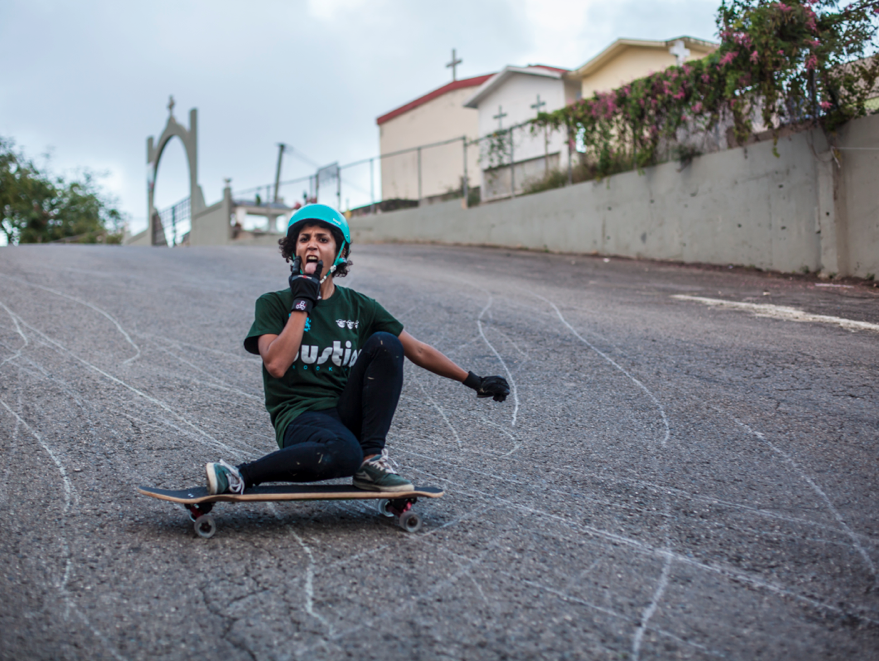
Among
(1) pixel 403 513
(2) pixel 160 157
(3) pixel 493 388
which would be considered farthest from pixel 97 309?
(2) pixel 160 157

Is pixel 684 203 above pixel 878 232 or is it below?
above

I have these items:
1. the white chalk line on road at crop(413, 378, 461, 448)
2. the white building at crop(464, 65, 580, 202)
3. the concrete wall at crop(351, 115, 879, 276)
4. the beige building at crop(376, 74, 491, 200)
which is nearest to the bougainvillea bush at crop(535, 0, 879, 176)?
the concrete wall at crop(351, 115, 879, 276)

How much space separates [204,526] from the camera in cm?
295

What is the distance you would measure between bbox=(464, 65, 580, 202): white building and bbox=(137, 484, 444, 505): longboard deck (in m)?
15.9

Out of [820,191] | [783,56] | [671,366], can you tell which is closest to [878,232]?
[820,191]

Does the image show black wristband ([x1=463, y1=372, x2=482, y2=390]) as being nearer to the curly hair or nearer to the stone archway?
the curly hair

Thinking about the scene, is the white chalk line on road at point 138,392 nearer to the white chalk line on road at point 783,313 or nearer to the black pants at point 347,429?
the black pants at point 347,429

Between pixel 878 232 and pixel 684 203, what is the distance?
4.29 m

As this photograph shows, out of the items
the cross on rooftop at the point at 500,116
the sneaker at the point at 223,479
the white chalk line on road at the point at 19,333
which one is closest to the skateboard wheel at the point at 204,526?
the sneaker at the point at 223,479

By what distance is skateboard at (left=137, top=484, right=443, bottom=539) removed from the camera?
2850 mm

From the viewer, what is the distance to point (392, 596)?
2496 millimetres

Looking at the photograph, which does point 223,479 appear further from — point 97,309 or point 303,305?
point 97,309

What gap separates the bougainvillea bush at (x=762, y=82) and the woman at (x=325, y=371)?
32.4 feet

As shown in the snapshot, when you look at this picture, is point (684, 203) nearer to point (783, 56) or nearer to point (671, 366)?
point (783, 56)
